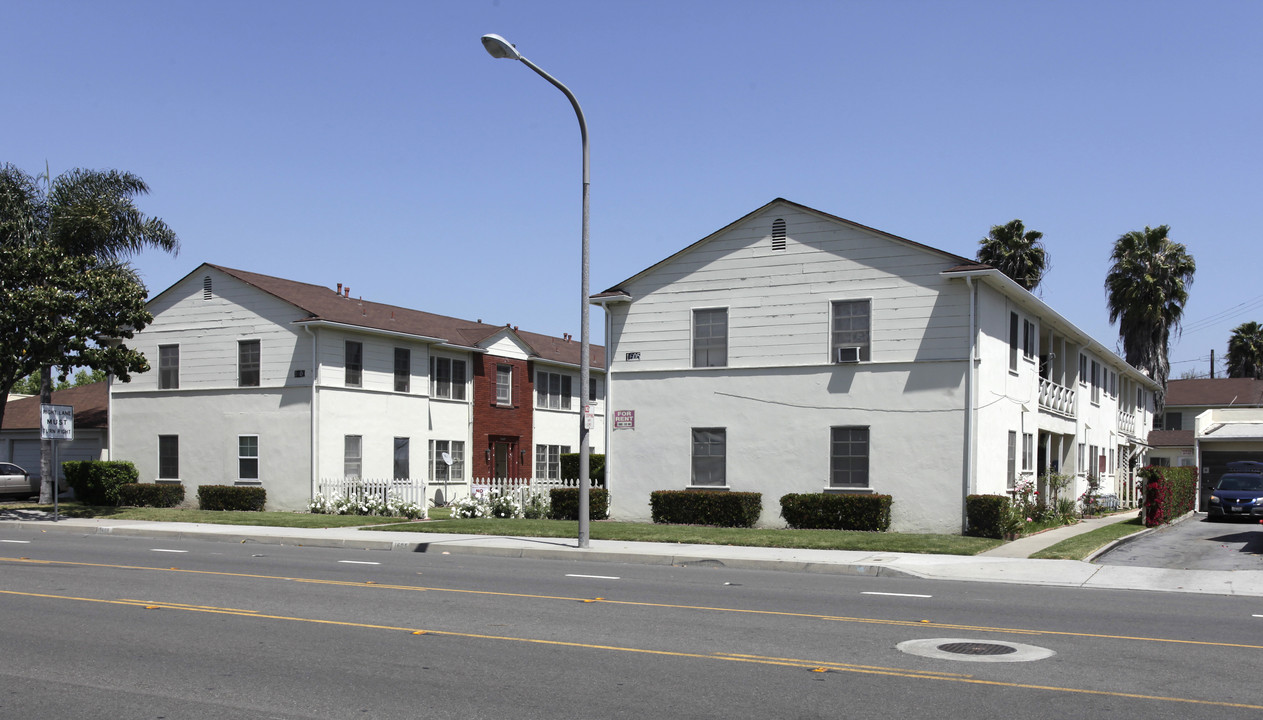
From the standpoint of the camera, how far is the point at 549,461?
43250mm

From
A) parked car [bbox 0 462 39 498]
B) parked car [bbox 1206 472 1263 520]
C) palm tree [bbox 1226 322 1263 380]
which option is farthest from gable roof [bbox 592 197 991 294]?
palm tree [bbox 1226 322 1263 380]

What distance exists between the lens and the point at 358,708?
6926 millimetres

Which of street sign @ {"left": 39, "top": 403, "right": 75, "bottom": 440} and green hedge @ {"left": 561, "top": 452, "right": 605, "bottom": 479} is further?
green hedge @ {"left": 561, "top": 452, "right": 605, "bottom": 479}

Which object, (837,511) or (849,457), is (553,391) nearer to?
(849,457)

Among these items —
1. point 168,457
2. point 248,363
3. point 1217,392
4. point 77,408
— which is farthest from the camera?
point 1217,392

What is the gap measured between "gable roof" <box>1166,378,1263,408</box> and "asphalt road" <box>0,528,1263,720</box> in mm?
55341

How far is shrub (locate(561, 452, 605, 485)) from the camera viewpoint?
40.1 m

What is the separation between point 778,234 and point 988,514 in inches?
321

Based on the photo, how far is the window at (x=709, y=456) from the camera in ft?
85.6

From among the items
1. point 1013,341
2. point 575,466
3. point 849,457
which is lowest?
point 575,466

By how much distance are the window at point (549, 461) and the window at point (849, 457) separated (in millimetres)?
19665

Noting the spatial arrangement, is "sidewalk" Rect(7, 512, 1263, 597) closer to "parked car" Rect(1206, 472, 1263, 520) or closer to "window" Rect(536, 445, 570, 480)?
"parked car" Rect(1206, 472, 1263, 520)

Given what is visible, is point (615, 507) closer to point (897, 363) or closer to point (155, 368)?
point (897, 363)

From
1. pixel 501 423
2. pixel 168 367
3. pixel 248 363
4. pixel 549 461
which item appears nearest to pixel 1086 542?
pixel 501 423
